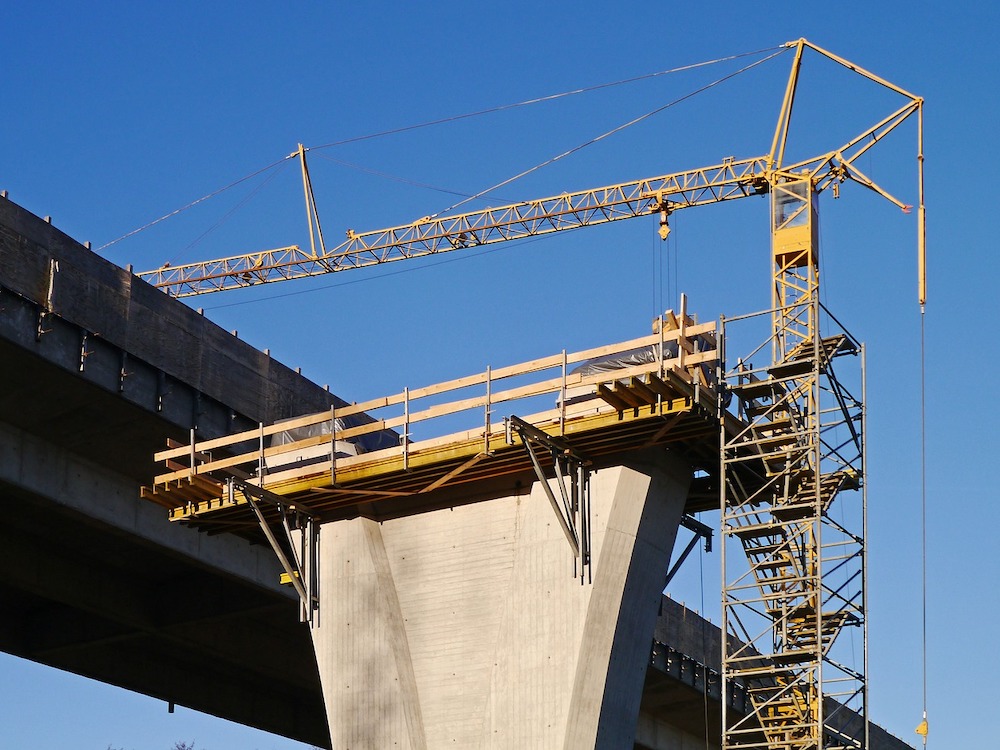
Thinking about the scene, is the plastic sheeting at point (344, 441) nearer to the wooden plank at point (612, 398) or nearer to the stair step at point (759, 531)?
the wooden plank at point (612, 398)

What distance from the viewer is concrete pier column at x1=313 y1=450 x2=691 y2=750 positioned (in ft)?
107

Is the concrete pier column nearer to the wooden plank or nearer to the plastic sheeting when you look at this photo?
the wooden plank

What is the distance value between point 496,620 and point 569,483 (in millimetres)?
3141

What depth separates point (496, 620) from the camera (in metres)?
33.9

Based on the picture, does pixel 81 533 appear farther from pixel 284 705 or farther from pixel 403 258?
pixel 403 258

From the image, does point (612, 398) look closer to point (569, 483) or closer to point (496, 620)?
point (569, 483)

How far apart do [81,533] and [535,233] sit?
128 feet

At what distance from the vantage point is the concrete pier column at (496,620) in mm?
32562

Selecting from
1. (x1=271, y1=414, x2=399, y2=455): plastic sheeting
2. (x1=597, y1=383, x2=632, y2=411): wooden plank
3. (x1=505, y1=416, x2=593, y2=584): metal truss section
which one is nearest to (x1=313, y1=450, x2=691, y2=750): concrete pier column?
(x1=505, y1=416, x2=593, y2=584): metal truss section

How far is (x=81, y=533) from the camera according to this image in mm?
47469

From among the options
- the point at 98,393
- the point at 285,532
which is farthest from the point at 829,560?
the point at 98,393

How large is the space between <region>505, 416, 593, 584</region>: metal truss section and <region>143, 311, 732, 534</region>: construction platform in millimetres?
70

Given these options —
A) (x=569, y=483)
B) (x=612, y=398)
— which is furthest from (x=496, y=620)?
(x=612, y=398)

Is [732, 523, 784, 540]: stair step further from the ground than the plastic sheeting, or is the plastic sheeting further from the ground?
the plastic sheeting
